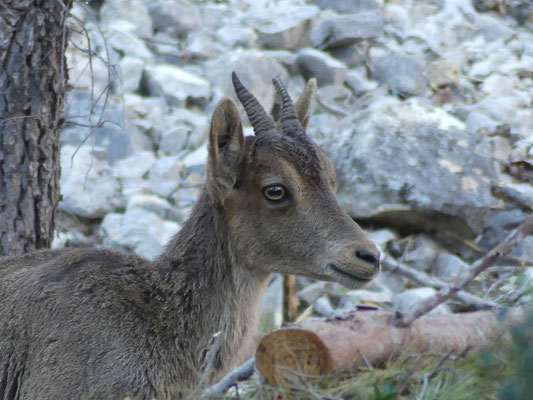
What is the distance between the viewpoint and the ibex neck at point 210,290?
4816 mm

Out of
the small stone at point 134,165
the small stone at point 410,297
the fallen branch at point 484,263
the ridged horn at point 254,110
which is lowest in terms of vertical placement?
the small stone at point 410,297

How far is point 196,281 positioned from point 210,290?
119mm

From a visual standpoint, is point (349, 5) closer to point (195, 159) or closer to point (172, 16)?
point (172, 16)

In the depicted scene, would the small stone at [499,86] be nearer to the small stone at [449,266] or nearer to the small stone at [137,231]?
the small stone at [449,266]

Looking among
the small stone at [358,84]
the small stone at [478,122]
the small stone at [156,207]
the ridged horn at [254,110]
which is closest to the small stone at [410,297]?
the ridged horn at [254,110]

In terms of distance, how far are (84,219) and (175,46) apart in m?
5.21

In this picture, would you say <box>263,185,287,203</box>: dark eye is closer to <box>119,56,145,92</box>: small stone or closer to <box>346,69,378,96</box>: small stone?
<box>119,56,145,92</box>: small stone

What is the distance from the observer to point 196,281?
4.92 meters

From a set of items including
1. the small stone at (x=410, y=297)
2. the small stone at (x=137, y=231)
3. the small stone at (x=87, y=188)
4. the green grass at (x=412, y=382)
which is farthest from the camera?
the small stone at (x=87, y=188)

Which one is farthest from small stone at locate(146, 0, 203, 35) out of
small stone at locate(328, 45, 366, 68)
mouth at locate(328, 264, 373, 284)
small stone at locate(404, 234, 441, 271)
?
mouth at locate(328, 264, 373, 284)

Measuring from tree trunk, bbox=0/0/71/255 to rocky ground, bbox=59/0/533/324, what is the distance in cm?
33

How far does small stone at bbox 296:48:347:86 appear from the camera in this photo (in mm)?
12484

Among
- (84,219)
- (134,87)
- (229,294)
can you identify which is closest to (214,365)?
(229,294)

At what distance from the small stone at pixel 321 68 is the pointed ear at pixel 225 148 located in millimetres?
7896
